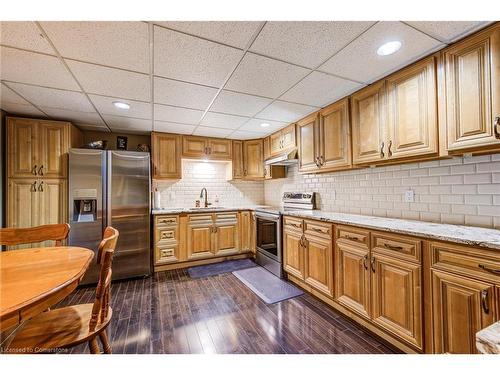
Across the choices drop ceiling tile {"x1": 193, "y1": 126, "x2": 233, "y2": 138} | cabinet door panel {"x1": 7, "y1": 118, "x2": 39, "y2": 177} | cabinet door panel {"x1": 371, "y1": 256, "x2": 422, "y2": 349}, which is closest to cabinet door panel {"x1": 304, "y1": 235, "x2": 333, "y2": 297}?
cabinet door panel {"x1": 371, "y1": 256, "x2": 422, "y2": 349}

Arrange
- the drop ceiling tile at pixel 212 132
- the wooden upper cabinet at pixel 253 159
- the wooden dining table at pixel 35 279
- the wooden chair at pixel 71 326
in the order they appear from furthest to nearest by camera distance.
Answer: the wooden upper cabinet at pixel 253 159 < the drop ceiling tile at pixel 212 132 < the wooden chair at pixel 71 326 < the wooden dining table at pixel 35 279

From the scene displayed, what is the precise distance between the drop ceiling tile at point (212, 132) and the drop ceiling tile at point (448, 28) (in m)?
2.64

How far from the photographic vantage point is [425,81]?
1697 mm

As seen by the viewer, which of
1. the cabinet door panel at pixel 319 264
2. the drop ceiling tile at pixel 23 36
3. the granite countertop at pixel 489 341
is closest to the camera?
the granite countertop at pixel 489 341

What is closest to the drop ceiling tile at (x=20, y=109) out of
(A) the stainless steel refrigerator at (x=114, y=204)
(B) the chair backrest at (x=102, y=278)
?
(A) the stainless steel refrigerator at (x=114, y=204)

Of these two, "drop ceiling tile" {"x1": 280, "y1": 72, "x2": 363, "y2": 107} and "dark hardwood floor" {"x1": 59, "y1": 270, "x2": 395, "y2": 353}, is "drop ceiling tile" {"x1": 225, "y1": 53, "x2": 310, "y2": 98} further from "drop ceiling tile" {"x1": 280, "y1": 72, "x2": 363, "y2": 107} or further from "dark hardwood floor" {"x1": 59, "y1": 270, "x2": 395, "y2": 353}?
"dark hardwood floor" {"x1": 59, "y1": 270, "x2": 395, "y2": 353}

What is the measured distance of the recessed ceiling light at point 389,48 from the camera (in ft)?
4.96

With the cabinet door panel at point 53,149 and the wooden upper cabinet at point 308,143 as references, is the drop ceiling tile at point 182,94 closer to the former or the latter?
the wooden upper cabinet at point 308,143

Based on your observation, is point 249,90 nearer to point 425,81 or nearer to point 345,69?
point 345,69

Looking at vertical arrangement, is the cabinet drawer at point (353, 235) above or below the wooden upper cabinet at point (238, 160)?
below

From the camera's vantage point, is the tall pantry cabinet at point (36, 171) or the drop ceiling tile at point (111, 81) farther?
the tall pantry cabinet at point (36, 171)

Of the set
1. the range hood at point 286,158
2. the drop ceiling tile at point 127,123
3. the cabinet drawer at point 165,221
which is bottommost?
the cabinet drawer at point 165,221
